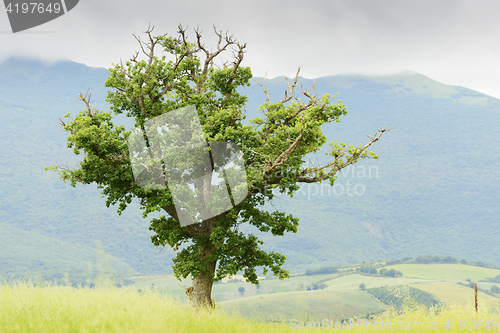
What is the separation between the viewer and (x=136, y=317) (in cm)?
1416

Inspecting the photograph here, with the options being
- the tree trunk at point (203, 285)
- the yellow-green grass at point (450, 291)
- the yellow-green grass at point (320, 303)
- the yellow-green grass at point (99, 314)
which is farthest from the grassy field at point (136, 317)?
the yellow-green grass at point (450, 291)

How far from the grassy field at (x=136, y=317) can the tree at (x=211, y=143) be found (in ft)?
15.2

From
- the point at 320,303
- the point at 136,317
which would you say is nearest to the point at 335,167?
the point at 136,317

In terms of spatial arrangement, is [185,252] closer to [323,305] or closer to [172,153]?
[172,153]

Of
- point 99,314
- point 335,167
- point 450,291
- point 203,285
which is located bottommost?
point 450,291

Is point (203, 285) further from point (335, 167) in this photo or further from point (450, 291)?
point (450, 291)

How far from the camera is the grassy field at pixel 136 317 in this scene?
13.1 metres

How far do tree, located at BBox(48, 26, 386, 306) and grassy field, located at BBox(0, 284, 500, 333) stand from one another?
15.2 ft

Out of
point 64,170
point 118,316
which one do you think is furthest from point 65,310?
point 64,170

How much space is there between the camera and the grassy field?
42.9 ft

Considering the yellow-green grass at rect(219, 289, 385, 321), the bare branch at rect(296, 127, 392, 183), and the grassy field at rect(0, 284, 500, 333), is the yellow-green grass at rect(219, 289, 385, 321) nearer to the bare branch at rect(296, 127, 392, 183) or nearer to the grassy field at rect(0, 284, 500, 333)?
the bare branch at rect(296, 127, 392, 183)

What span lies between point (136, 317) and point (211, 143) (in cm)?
1188

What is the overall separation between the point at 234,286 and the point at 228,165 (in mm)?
173315

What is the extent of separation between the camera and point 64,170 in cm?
2491
